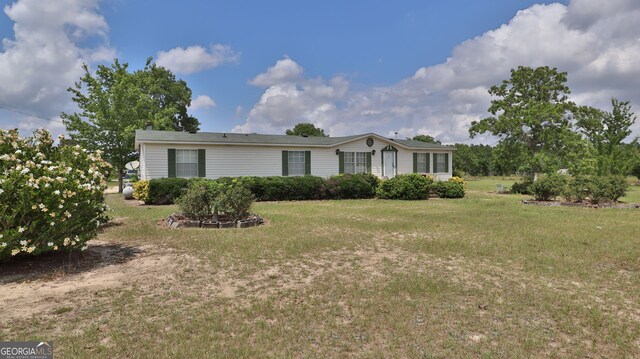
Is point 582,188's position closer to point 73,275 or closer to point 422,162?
point 422,162

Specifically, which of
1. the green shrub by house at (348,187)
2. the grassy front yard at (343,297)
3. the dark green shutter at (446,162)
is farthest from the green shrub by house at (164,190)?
the dark green shutter at (446,162)

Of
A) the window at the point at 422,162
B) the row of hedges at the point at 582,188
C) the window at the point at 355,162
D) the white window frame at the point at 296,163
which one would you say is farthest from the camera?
the window at the point at 422,162

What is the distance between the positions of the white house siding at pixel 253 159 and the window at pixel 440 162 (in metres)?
1.94

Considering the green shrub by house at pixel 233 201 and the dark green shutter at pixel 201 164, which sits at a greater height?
the dark green shutter at pixel 201 164

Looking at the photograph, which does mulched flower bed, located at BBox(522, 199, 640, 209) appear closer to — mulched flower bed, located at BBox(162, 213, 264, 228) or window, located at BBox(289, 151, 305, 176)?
window, located at BBox(289, 151, 305, 176)

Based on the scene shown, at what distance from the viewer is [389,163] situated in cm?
2184

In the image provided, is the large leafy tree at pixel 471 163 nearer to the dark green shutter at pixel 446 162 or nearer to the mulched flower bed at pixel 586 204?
the dark green shutter at pixel 446 162

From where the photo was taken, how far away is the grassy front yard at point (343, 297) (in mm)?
3172

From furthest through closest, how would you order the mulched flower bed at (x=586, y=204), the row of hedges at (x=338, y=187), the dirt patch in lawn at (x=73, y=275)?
1. the row of hedges at (x=338, y=187)
2. the mulched flower bed at (x=586, y=204)
3. the dirt patch in lawn at (x=73, y=275)

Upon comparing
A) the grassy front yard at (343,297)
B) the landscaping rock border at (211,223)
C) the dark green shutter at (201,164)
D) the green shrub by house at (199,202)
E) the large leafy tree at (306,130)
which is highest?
the large leafy tree at (306,130)

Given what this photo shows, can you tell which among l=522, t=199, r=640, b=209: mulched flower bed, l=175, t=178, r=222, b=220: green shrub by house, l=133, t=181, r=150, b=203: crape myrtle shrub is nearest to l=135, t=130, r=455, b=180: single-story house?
l=133, t=181, r=150, b=203: crape myrtle shrub

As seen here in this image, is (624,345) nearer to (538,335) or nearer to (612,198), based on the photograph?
(538,335)

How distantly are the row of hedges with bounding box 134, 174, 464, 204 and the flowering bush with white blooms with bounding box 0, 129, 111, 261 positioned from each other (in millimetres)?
8980

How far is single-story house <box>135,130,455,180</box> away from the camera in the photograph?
16.8m
